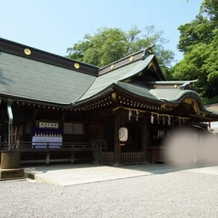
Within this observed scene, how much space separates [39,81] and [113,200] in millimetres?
9779

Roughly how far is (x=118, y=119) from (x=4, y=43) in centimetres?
969

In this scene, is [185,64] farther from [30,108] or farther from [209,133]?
[30,108]

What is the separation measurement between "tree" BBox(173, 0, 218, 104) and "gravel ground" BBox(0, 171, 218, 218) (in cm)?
2405

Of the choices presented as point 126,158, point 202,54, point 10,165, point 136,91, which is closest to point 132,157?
point 126,158

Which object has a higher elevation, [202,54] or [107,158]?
[202,54]

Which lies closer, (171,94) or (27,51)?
(171,94)

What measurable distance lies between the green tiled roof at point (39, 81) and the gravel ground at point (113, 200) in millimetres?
5241

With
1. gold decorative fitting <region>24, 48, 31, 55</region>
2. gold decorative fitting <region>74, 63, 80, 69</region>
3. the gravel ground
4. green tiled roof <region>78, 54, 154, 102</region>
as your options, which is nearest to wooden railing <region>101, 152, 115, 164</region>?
green tiled roof <region>78, 54, 154, 102</region>

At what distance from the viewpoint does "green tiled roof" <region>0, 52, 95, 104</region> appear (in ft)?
35.6

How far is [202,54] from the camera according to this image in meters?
28.4

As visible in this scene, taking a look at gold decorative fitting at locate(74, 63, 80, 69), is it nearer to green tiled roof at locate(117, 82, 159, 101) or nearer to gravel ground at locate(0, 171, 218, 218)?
green tiled roof at locate(117, 82, 159, 101)

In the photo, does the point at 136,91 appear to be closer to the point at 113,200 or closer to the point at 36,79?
the point at 36,79

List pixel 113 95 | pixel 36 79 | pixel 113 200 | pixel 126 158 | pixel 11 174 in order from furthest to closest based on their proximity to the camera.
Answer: pixel 36 79 → pixel 126 158 → pixel 113 95 → pixel 11 174 → pixel 113 200

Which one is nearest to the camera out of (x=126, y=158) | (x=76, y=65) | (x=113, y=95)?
(x=113, y=95)
